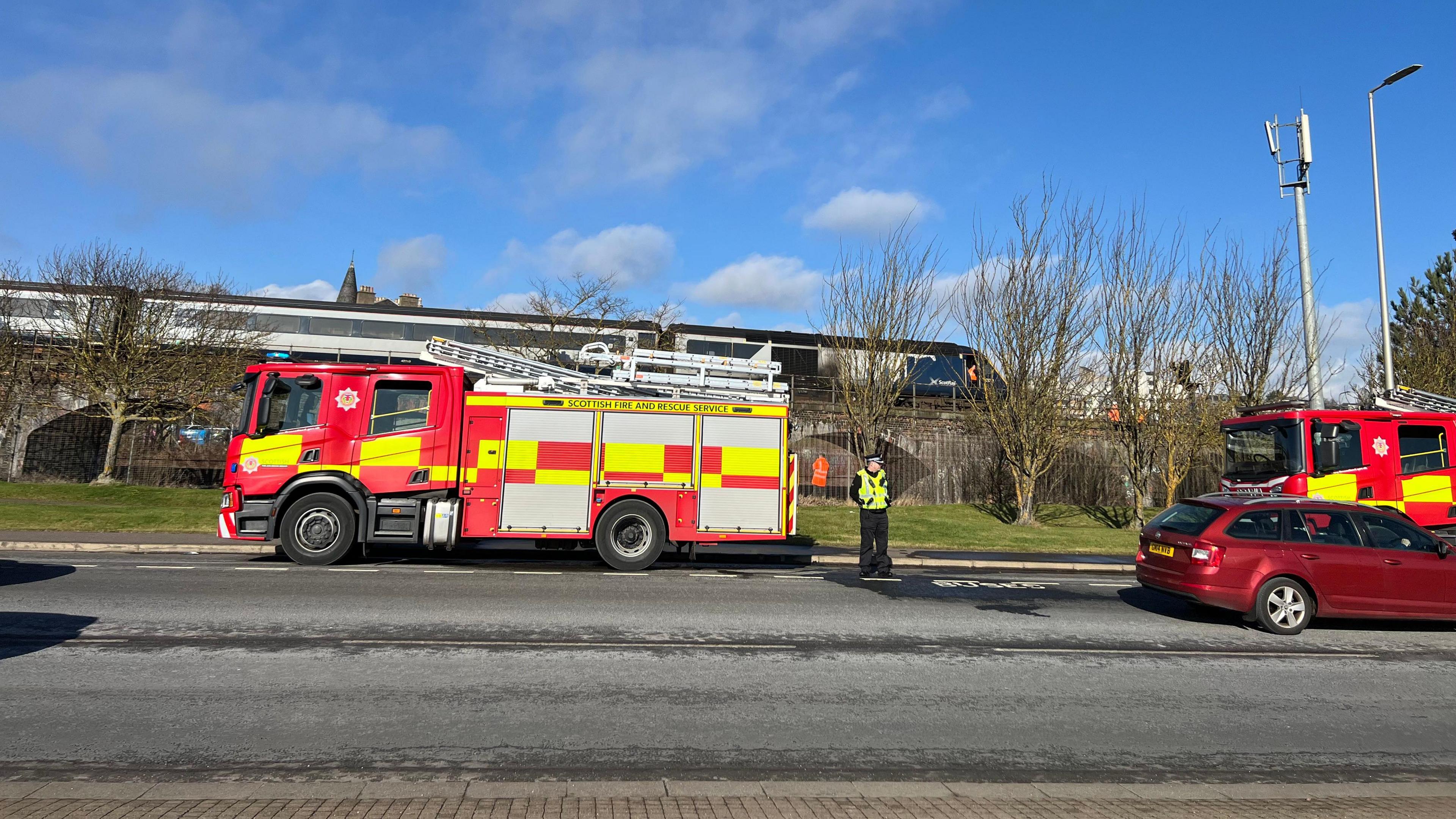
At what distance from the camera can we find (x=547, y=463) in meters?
12.4

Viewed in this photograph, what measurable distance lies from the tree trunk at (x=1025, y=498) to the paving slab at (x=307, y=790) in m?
21.0

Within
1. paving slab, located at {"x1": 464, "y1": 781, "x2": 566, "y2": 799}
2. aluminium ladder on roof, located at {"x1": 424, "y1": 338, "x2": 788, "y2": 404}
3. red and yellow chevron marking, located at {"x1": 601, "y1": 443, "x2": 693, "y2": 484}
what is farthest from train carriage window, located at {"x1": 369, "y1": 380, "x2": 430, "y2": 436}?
paving slab, located at {"x1": 464, "y1": 781, "x2": 566, "y2": 799}

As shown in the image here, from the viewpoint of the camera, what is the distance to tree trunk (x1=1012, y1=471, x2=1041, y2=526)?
22922mm

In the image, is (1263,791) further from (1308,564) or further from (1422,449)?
(1422,449)

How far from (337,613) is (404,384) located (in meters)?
4.84

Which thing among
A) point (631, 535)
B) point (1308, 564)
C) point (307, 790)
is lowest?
point (307, 790)

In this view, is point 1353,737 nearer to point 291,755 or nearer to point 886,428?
point 291,755

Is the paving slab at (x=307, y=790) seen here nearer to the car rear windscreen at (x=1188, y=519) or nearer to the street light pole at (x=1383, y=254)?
the car rear windscreen at (x=1188, y=519)

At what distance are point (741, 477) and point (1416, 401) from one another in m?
13.4

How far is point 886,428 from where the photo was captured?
25500mm

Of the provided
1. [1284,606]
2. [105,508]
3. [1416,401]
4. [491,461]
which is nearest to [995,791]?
[1284,606]

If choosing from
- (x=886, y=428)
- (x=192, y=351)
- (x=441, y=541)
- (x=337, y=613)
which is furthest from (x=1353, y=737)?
(x=192, y=351)

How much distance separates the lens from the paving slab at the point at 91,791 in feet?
12.5

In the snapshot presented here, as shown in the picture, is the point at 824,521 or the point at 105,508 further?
the point at 824,521
